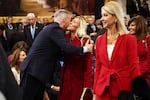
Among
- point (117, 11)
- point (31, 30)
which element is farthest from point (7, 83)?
point (31, 30)

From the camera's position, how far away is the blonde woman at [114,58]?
13.2 feet

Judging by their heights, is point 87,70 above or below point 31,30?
below

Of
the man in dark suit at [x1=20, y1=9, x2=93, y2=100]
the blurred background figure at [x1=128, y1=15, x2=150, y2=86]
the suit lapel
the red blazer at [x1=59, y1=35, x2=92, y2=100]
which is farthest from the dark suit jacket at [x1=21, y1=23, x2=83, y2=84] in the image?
the suit lapel

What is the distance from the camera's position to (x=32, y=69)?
525 centimetres

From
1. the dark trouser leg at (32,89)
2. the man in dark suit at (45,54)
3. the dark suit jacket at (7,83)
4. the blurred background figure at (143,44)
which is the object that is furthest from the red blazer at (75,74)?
the dark suit jacket at (7,83)

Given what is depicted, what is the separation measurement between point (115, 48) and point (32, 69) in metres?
1.50

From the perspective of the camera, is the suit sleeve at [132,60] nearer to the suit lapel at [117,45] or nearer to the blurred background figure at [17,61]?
the suit lapel at [117,45]

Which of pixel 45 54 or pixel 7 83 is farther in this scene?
pixel 45 54

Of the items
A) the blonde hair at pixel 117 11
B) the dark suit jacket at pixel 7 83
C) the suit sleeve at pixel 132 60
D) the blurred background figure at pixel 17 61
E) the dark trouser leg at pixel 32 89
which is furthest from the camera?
the blurred background figure at pixel 17 61

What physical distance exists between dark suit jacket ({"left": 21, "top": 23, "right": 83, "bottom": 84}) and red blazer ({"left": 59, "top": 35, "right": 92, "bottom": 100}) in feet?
0.72

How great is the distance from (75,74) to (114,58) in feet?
4.80

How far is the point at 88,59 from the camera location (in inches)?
213

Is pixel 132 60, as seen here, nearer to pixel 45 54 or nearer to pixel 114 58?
pixel 114 58

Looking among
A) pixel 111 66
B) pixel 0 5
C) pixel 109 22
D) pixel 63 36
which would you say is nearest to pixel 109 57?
pixel 111 66
